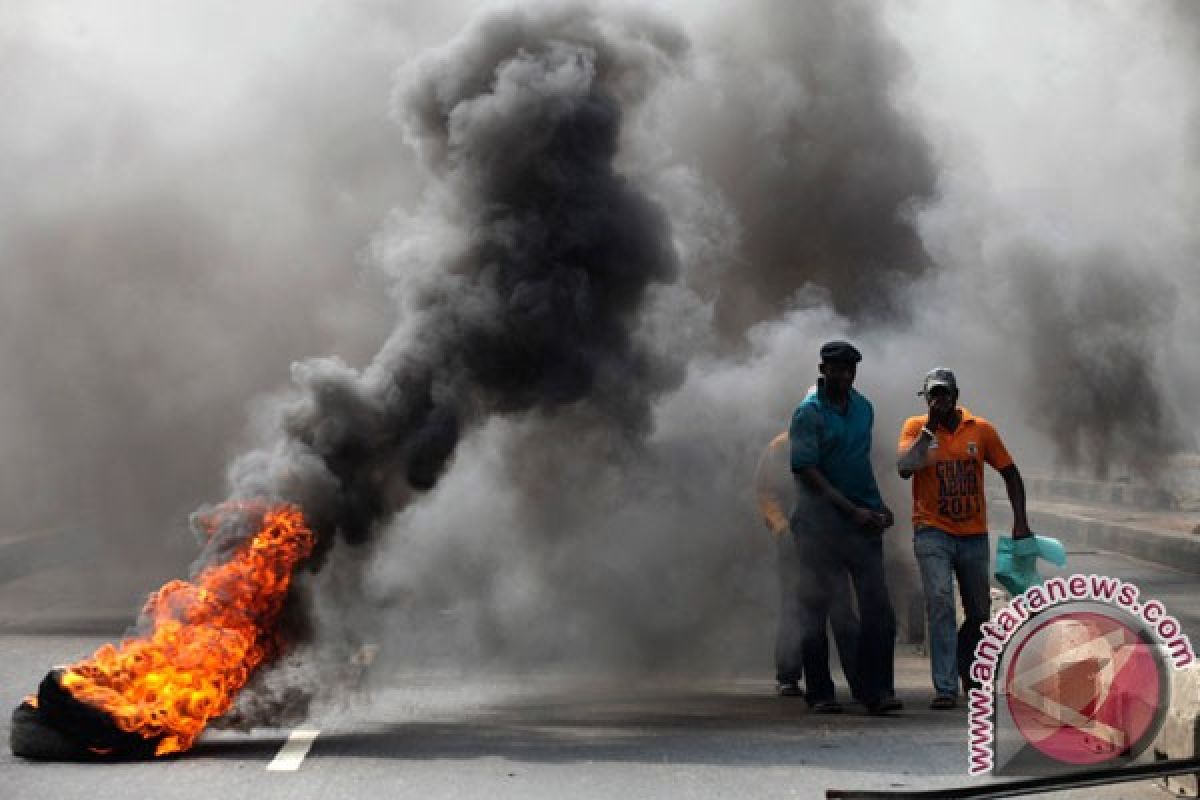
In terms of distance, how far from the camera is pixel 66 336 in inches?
878

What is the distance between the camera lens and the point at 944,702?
357 inches

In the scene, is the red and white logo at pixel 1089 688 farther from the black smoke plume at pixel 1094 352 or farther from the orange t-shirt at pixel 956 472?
the black smoke plume at pixel 1094 352

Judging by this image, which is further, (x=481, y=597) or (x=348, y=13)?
(x=348, y=13)

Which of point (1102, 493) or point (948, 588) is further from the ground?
point (1102, 493)

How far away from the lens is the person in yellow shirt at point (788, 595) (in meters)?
9.33

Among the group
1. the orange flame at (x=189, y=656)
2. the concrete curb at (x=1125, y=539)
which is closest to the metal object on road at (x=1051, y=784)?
the orange flame at (x=189, y=656)

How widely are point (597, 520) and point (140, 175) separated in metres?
12.5

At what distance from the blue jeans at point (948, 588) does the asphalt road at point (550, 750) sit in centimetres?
24

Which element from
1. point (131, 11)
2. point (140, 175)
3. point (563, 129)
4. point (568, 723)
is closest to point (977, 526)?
point (568, 723)

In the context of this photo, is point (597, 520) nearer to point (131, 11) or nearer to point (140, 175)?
point (140, 175)

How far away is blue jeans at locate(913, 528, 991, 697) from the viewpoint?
359 inches

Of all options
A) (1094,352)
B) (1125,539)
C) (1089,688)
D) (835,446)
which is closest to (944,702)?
(835,446)

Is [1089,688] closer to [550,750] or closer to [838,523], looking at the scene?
[838,523]

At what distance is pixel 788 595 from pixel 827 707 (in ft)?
3.13
